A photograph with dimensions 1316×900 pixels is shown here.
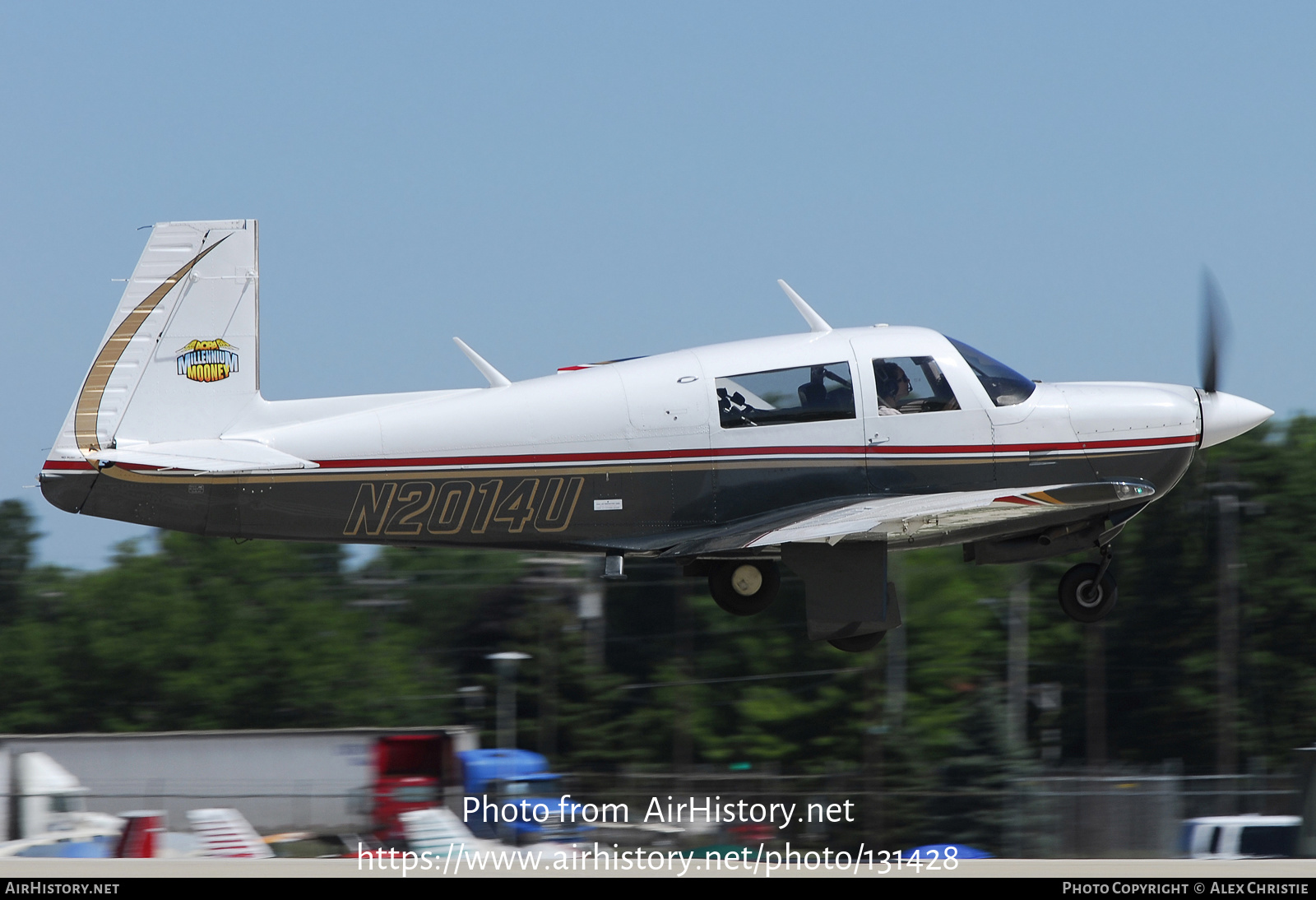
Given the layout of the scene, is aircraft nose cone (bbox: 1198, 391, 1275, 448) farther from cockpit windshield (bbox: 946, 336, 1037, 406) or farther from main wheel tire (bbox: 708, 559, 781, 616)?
main wheel tire (bbox: 708, 559, 781, 616)

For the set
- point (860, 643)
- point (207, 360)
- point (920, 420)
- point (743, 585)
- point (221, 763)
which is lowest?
point (221, 763)

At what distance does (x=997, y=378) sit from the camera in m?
12.8

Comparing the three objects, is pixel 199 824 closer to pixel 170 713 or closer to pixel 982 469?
pixel 982 469

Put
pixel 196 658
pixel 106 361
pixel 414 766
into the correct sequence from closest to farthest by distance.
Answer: pixel 106 361 < pixel 414 766 < pixel 196 658

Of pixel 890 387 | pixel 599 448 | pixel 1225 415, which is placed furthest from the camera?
pixel 1225 415

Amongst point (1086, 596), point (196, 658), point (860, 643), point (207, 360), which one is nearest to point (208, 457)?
point (207, 360)

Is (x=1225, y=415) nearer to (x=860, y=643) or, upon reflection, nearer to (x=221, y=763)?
(x=860, y=643)

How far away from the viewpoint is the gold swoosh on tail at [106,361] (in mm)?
12156

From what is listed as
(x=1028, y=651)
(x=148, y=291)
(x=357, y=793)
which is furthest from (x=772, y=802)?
(x=1028, y=651)

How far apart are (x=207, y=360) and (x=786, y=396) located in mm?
5072

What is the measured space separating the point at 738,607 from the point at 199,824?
11337 mm

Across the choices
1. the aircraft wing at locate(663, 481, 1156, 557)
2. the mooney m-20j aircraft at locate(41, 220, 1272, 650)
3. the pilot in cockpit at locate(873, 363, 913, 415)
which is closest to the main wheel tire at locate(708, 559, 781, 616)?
the mooney m-20j aircraft at locate(41, 220, 1272, 650)

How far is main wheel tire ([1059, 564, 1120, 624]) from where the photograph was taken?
13.3m

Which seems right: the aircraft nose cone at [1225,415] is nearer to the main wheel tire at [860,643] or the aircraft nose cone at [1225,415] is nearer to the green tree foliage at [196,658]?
the main wheel tire at [860,643]
